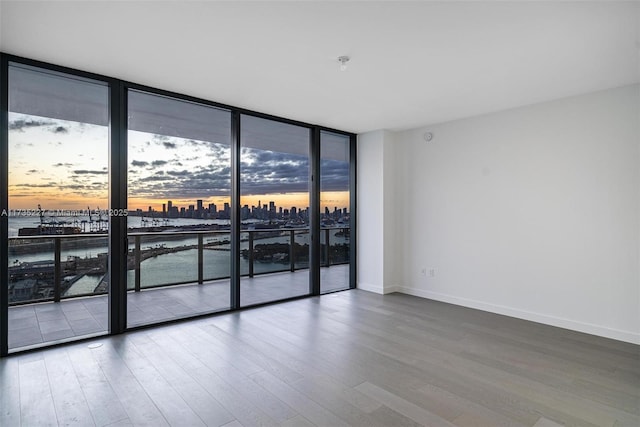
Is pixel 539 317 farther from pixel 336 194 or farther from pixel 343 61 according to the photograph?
pixel 343 61

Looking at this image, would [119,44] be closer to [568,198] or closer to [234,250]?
[234,250]

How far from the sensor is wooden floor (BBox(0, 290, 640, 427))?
2211mm

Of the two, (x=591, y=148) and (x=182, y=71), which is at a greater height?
(x=182, y=71)

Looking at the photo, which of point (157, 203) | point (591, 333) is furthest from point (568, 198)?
point (157, 203)

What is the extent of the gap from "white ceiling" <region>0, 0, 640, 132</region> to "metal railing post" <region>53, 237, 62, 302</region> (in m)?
2.45

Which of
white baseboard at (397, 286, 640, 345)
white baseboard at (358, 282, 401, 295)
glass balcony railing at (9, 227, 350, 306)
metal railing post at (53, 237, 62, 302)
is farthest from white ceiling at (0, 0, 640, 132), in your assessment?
white baseboard at (358, 282, 401, 295)

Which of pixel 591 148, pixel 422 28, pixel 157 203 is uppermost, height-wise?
pixel 422 28

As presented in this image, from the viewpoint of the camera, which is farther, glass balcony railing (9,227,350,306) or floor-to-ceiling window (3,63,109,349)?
glass balcony railing (9,227,350,306)

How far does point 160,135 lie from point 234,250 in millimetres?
1819

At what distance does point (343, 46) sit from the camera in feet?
9.02

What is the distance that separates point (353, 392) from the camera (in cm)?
250

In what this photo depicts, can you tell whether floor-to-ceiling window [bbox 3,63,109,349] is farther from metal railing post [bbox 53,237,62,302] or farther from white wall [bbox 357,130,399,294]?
white wall [bbox 357,130,399,294]

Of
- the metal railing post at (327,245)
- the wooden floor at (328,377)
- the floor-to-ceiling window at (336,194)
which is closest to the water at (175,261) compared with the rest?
the metal railing post at (327,245)

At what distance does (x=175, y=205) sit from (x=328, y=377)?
11.1ft
